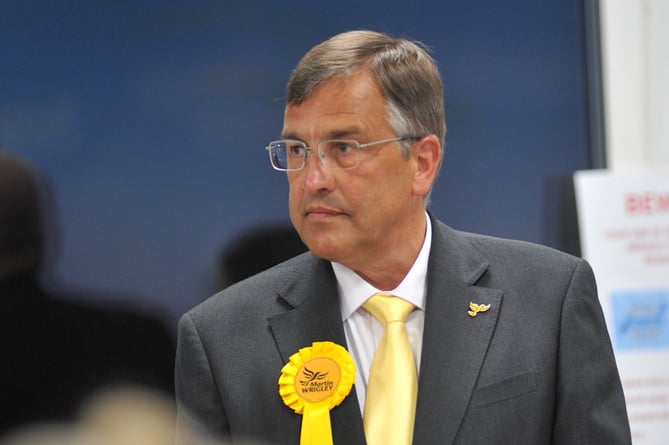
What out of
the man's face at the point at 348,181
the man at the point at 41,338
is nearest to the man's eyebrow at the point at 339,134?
the man's face at the point at 348,181

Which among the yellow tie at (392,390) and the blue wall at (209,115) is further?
the blue wall at (209,115)

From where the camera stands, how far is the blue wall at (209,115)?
3.74 meters

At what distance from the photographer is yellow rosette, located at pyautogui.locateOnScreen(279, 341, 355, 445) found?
2.12 meters

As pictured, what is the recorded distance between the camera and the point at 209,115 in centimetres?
387

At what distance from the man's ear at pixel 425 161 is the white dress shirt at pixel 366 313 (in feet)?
0.59

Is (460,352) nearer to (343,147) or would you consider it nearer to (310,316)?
(310,316)

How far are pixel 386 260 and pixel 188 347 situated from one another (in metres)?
0.53

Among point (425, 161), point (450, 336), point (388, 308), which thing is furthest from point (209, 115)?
point (450, 336)

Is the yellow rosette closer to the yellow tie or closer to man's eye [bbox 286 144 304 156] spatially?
the yellow tie

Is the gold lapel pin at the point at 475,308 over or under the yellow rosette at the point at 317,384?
over

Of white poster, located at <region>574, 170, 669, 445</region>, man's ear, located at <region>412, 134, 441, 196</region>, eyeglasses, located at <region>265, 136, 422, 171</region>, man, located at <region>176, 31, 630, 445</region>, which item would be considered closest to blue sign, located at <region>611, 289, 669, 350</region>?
white poster, located at <region>574, 170, 669, 445</region>

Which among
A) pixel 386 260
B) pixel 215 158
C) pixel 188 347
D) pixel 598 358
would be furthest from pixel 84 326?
pixel 598 358

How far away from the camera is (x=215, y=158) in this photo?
388 centimetres

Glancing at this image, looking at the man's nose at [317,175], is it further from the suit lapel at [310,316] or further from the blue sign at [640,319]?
the blue sign at [640,319]
